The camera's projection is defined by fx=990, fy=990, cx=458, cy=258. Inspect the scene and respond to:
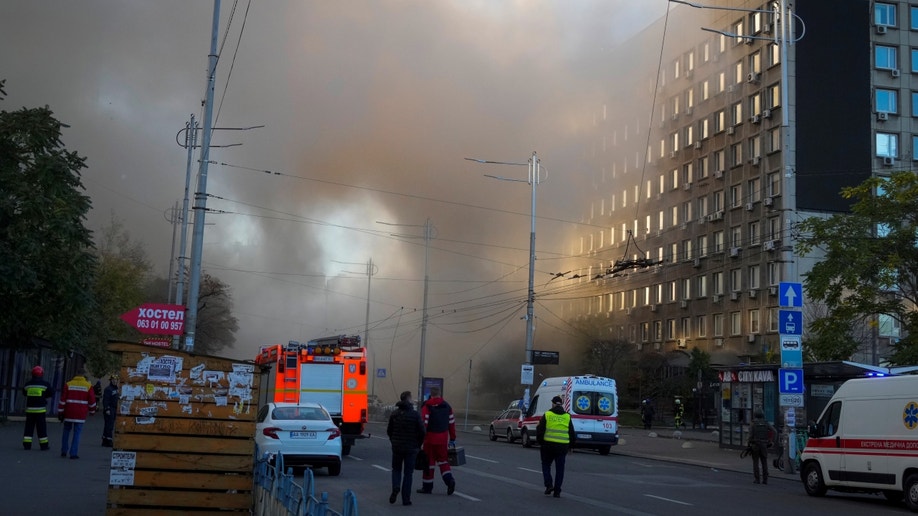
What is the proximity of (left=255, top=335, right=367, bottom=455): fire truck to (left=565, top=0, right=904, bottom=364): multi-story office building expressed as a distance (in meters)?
29.1

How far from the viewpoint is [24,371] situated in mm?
37594

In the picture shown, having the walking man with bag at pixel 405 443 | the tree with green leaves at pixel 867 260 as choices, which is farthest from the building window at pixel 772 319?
the walking man with bag at pixel 405 443

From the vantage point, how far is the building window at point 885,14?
5622 centimetres

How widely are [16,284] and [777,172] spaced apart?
40186 millimetres

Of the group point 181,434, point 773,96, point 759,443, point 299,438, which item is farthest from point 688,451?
point 773,96

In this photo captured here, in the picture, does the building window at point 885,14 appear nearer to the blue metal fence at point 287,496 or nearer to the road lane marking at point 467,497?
the road lane marking at point 467,497

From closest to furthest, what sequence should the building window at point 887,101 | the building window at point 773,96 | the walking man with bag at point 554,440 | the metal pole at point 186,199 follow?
the walking man with bag at point 554,440, the metal pole at point 186,199, the building window at point 773,96, the building window at point 887,101

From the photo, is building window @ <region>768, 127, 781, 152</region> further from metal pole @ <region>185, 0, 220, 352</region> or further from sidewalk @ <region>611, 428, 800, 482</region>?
metal pole @ <region>185, 0, 220, 352</region>

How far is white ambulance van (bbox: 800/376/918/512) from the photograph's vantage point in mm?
16438

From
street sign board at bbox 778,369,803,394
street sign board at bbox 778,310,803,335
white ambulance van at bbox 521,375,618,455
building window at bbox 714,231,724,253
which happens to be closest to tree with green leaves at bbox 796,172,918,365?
street sign board at bbox 778,310,803,335

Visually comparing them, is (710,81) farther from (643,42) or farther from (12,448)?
(12,448)

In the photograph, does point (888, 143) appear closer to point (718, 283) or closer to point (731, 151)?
point (731, 151)

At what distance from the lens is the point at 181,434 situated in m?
10.8

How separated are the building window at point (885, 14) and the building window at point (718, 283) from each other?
1689cm
